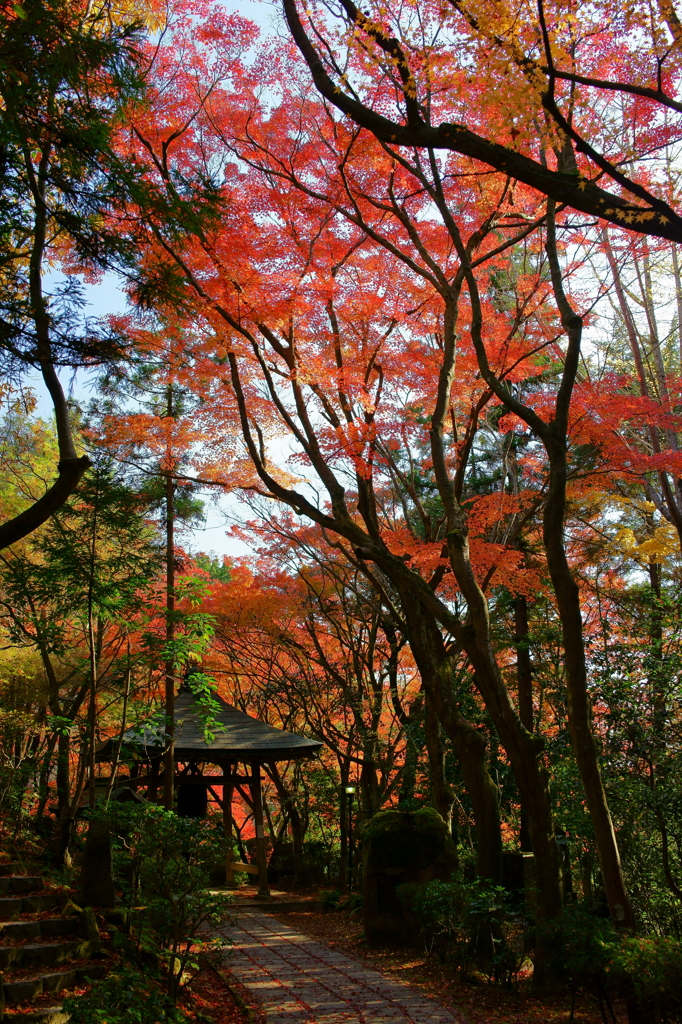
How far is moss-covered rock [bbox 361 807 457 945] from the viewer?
793 centimetres

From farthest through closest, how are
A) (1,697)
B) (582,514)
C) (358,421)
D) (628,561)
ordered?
(628,561), (582,514), (1,697), (358,421)

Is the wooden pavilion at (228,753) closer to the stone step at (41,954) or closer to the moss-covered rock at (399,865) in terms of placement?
the moss-covered rock at (399,865)

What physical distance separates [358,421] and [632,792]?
15.1 feet

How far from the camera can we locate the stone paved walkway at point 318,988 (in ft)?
17.4

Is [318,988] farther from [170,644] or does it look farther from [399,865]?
[170,644]

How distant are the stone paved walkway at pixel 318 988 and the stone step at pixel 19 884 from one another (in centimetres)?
182

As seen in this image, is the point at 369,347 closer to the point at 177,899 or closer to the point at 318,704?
the point at 177,899


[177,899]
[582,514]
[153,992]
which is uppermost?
[582,514]

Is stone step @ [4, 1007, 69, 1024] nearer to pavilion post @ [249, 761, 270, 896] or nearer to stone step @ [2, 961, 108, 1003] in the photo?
stone step @ [2, 961, 108, 1003]

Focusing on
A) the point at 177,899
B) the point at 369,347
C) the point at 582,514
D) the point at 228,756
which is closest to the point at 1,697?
the point at 228,756

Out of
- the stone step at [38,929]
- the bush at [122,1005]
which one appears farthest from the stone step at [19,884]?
the bush at [122,1005]

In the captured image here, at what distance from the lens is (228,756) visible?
12258 millimetres

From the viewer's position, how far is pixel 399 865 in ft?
26.5

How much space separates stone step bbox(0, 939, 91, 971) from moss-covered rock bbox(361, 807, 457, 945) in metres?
3.63
